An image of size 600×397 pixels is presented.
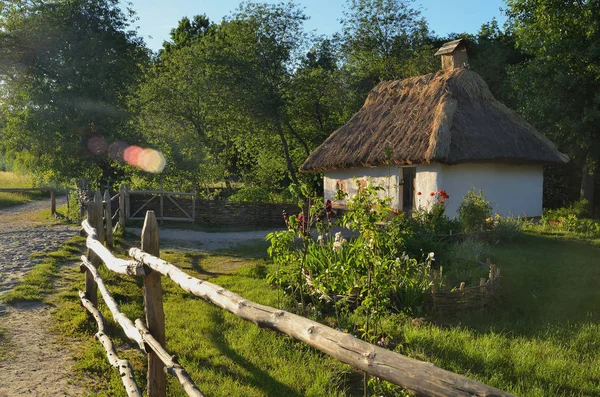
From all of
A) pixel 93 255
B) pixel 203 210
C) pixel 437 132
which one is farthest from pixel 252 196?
pixel 93 255

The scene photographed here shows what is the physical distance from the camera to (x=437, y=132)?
40.5ft

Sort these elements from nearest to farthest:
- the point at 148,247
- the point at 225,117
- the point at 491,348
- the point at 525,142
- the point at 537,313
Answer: the point at 148,247
the point at 491,348
the point at 537,313
the point at 525,142
the point at 225,117

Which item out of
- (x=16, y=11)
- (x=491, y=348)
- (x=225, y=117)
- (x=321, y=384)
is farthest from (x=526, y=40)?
(x=16, y=11)

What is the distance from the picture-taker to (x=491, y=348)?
4.25m

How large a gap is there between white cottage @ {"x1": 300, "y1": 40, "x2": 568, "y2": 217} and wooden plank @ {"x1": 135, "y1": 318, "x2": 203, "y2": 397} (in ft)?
30.0

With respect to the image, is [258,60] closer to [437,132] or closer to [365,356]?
[437,132]

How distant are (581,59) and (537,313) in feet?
37.1

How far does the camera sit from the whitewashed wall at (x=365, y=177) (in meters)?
13.9

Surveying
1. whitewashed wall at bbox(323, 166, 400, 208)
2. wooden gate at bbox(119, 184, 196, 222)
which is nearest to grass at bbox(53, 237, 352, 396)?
wooden gate at bbox(119, 184, 196, 222)

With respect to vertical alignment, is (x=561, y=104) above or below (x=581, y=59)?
below

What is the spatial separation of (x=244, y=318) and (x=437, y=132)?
10.6 metres

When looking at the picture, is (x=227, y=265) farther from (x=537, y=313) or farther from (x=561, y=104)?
(x=561, y=104)

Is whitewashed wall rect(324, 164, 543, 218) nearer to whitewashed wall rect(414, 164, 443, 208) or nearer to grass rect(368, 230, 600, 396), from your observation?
whitewashed wall rect(414, 164, 443, 208)

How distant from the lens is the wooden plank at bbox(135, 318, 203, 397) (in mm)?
2738
